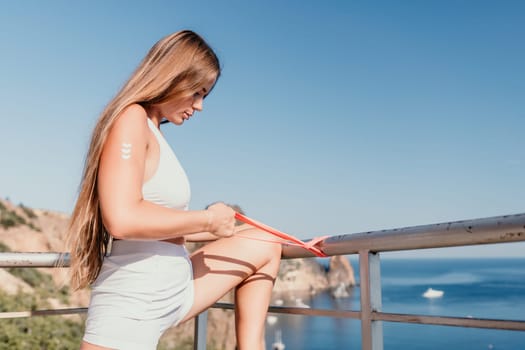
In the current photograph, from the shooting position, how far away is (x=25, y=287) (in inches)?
834

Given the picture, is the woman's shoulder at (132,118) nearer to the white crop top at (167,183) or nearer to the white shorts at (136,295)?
the white crop top at (167,183)

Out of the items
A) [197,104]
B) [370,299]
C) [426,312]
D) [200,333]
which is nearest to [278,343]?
[426,312]

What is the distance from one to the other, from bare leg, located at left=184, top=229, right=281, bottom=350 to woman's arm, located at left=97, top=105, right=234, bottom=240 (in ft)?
0.94

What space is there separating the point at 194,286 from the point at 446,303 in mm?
99026

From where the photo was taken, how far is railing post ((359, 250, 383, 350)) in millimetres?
1314

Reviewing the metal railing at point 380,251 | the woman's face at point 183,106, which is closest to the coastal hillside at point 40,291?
the metal railing at point 380,251

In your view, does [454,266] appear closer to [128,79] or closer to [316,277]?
[316,277]

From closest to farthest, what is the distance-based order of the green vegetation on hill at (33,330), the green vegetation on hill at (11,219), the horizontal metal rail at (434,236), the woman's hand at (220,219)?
the horizontal metal rail at (434,236) → the woman's hand at (220,219) → the green vegetation on hill at (33,330) → the green vegetation on hill at (11,219)

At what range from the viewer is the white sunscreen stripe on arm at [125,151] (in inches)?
43.1

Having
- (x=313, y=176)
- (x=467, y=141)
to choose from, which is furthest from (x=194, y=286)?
(x=467, y=141)

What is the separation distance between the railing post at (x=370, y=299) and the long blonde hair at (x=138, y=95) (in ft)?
2.36

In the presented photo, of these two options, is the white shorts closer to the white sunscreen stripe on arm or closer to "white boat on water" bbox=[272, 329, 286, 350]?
the white sunscreen stripe on arm

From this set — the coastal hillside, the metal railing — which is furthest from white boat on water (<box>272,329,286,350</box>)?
the metal railing

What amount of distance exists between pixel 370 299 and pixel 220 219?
0.51 m
